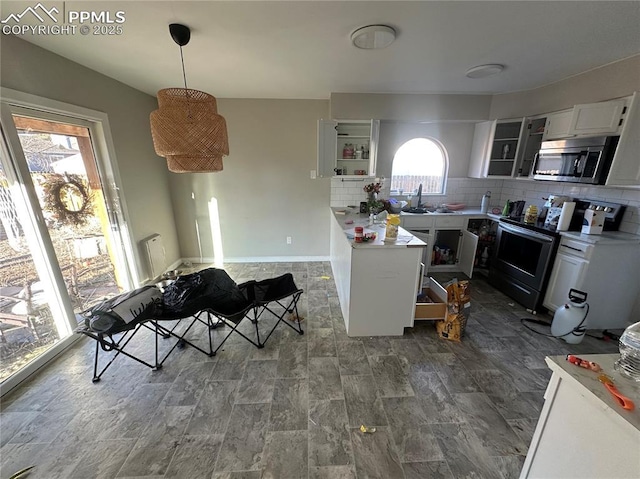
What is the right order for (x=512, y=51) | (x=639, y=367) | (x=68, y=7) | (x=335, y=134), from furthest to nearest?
1. (x=335, y=134)
2. (x=512, y=51)
3. (x=68, y=7)
4. (x=639, y=367)

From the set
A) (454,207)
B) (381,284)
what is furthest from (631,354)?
(454,207)

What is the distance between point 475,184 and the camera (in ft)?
12.9

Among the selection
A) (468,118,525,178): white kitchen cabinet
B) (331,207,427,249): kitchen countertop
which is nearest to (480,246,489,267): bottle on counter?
(468,118,525,178): white kitchen cabinet

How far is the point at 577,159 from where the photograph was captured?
2.46 metres

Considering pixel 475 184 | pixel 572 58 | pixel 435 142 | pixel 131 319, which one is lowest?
pixel 131 319

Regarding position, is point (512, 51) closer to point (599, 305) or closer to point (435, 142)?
point (435, 142)

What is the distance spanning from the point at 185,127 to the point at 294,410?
200cm

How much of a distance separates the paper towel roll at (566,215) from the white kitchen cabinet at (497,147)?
90 cm

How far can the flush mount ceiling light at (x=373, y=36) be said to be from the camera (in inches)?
67.1

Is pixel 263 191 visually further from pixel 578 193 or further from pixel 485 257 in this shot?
pixel 578 193

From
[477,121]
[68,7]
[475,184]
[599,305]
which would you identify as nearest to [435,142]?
[477,121]

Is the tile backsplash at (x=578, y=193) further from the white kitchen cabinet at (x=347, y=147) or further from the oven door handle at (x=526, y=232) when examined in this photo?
the white kitchen cabinet at (x=347, y=147)

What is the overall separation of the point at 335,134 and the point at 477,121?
80.0 inches

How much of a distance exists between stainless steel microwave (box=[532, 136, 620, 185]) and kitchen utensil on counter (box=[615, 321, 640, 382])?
7.67ft
